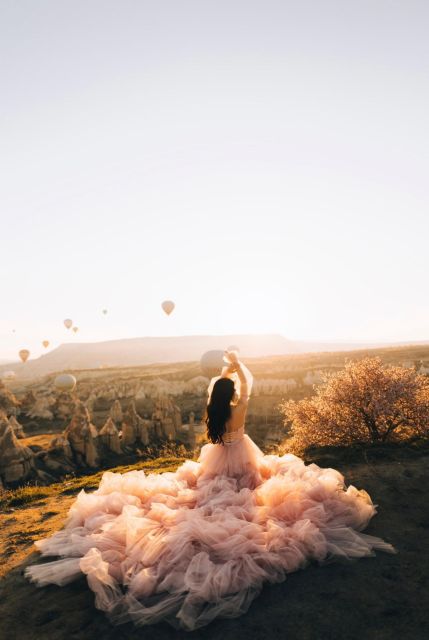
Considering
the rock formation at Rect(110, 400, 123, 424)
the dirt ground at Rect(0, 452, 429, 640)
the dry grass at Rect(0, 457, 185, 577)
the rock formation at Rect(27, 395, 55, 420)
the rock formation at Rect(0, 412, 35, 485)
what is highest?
the dirt ground at Rect(0, 452, 429, 640)

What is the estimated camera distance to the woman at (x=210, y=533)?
474 centimetres

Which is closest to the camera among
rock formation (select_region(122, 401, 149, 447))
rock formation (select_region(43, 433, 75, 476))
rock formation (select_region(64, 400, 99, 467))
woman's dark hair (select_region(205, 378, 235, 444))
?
woman's dark hair (select_region(205, 378, 235, 444))

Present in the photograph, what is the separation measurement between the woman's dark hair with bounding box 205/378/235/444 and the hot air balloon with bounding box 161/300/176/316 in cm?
6188

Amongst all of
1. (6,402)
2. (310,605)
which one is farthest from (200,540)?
(6,402)

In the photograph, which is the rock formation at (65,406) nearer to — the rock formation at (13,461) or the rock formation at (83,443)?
the rock formation at (83,443)

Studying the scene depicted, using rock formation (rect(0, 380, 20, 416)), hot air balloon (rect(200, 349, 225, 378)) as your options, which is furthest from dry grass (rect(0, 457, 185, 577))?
rock formation (rect(0, 380, 20, 416))

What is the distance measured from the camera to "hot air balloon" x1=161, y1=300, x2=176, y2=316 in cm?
6925

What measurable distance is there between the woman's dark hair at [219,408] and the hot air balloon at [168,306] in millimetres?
61883

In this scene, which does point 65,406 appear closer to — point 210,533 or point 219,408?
point 219,408

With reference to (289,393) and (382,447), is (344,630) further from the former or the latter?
(289,393)

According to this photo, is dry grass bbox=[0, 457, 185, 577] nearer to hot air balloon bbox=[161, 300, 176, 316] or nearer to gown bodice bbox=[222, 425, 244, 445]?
gown bodice bbox=[222, 425, 244, 445]

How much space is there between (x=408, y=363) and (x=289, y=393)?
50.6 feet

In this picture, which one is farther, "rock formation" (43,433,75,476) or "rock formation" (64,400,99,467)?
"rock formation" (64,400,99,467)

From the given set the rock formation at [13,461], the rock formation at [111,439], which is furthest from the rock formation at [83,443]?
the rock formation at [13,461]
